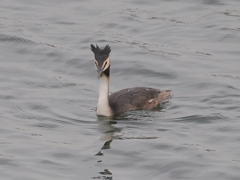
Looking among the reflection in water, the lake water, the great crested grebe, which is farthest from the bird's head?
the lake water

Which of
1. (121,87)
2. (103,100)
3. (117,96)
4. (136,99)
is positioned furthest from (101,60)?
(121,87)

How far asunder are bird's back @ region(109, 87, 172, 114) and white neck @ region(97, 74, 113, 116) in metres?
0.26

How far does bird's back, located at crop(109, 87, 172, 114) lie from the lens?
13.2 m

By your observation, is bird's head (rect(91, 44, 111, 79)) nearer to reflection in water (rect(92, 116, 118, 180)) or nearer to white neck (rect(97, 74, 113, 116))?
white neck (rect(97, 74, 113, 116))

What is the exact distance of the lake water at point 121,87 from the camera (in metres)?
9.91

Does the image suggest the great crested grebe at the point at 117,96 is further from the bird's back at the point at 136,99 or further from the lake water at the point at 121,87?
the lake water at the point at 121,87

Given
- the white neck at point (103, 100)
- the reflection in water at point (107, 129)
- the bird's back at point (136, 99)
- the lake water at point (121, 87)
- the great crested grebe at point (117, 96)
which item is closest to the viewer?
the lake water at point (121, 87)

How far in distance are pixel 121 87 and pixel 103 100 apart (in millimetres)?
2479

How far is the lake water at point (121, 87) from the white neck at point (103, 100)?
230 millimetres

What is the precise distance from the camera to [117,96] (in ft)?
44.0

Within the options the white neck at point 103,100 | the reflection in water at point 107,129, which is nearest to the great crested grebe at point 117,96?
the white neck at point 103,100

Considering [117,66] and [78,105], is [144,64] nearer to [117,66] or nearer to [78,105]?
[117,66]

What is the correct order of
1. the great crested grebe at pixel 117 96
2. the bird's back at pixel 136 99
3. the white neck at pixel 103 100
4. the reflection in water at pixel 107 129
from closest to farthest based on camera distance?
1. the reflection in water at pixel 107 129
2. the great crested grebe at pixel 117 96
3. the white neck at pixel 103 100
4. the bird's back at pixel 136 99

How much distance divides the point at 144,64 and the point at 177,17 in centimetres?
478
